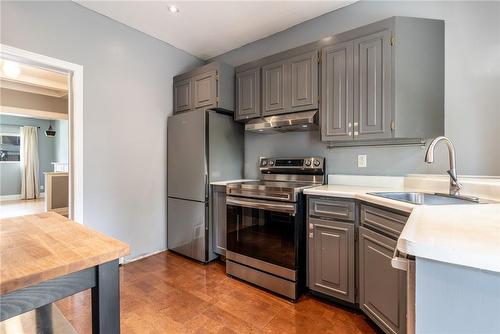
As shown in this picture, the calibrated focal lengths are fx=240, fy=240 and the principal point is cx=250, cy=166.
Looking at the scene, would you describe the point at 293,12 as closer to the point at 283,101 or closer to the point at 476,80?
the point at 283,101

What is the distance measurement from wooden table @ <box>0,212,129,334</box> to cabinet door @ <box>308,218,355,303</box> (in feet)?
4.91

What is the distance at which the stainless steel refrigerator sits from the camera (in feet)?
8.73

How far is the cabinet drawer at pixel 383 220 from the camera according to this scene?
4.55 ft

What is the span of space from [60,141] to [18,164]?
4.17ft

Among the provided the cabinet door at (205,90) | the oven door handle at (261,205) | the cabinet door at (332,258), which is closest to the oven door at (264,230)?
the oven door handle at (261,205)

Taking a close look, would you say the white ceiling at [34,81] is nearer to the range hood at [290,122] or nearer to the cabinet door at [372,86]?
the range hood at [290,122]

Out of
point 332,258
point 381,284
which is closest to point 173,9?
point 332,258

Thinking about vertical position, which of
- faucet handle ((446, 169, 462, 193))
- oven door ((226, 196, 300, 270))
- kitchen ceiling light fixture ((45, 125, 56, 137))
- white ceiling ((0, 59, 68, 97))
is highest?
white ceiling ((0, 59, 68, 97))

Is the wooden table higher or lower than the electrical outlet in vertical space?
lower

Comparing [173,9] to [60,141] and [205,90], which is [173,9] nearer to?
[205,90]

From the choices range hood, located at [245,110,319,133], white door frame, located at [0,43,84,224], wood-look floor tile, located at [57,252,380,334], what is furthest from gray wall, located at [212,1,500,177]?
white door frame, located at [0,43,84,224]

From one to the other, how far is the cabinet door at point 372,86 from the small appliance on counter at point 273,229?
0.60 m

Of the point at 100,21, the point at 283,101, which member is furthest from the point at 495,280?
the point at 100,21

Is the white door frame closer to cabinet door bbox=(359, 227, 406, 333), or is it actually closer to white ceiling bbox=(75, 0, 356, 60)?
white ceiling bbox=(75, 0, 356, 60)
